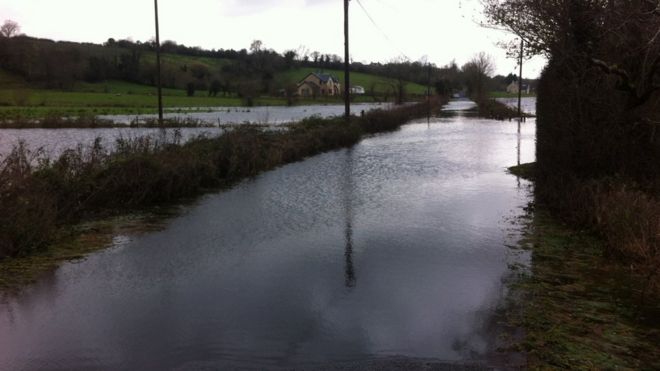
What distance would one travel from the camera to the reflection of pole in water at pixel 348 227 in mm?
7223

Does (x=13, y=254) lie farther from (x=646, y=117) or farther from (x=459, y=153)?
(x=459, y=153)

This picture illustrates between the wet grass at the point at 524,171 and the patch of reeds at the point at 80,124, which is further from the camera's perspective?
the patch of reeds at the point at 80,124

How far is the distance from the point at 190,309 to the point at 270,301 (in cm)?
94

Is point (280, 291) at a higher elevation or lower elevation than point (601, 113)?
lower

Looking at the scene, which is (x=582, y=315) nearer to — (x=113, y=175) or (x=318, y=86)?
(x=113, y=175)

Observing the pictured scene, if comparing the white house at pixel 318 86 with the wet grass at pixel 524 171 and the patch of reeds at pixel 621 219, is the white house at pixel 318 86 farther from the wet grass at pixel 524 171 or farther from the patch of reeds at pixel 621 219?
the patch of reeds at pixel 621 219

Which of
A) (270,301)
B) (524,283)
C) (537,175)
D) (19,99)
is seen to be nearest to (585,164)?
(537,175)

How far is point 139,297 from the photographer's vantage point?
6352 mm

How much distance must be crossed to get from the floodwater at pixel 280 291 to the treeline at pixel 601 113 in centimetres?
154

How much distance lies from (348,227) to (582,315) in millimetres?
5136

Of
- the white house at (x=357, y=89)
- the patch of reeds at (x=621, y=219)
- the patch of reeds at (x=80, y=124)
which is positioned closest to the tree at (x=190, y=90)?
the white house at (x=357, y=89)

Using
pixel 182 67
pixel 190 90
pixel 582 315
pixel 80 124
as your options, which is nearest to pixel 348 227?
pixel 582 315

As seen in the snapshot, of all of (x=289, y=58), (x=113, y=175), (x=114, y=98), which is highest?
(x=289, y=58)

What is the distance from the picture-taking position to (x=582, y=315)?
5.66 m
